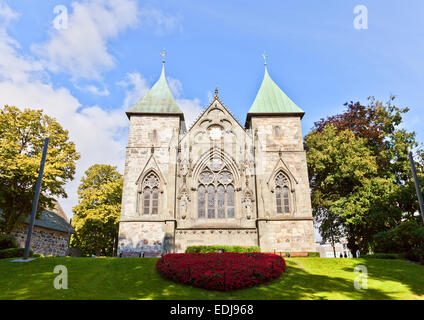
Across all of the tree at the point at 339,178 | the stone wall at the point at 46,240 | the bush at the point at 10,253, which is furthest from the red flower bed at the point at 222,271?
the stone wall at the point at 46,240

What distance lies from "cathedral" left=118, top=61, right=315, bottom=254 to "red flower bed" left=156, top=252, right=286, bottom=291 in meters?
8.49

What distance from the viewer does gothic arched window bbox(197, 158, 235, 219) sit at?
26.2 metres

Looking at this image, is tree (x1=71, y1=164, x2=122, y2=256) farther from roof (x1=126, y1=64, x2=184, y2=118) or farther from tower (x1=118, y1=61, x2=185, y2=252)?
roof (x1=126, y1=64, x2=184, y2=118)

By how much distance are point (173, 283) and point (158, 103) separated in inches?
794

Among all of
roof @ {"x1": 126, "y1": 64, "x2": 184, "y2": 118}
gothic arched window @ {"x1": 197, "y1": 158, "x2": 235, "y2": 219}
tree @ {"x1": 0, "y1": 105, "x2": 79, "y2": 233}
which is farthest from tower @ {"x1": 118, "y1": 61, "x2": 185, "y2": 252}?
tree @ {"x1": 0, "y1": 105, "x2": 79, "y2": 233}

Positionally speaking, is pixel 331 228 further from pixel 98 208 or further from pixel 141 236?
pixel 98 208

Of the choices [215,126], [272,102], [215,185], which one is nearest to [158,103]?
[215,126]

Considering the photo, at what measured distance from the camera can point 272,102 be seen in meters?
30.4

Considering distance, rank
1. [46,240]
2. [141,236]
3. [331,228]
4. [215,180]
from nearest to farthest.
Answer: [141,236], [215,180], [331,228], [46,240]

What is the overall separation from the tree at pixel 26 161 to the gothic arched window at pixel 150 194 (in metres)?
7.23

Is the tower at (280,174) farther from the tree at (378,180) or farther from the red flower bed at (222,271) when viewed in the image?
the red flower bed at (222,271)

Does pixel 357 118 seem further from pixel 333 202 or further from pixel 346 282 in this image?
pixel 346 282
